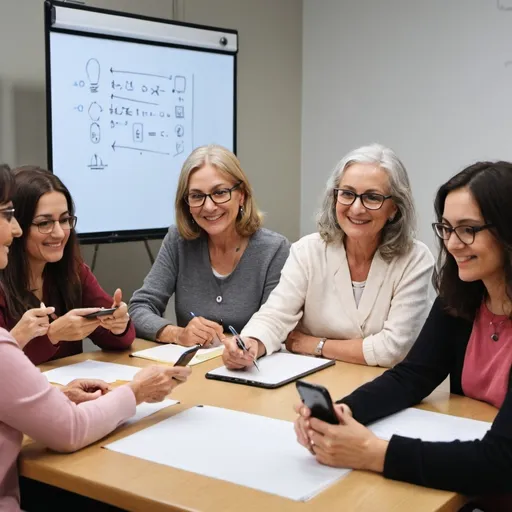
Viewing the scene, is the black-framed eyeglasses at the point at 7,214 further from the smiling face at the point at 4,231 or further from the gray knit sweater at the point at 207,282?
the gray knit sweater at the point at 207,282

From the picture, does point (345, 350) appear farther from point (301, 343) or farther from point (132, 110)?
point (132, 110)

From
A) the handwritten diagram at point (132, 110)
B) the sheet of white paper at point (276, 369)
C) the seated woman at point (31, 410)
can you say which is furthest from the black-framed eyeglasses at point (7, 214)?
the handwritten diagram at point (132, 110)

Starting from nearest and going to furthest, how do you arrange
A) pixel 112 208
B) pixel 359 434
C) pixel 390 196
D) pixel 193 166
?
1. pixel 359 434
2. pixel 390 196
3. pixel 193 166
4. pixel 112 208

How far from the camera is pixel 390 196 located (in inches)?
89.2

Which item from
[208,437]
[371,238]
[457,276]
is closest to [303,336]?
[371,238]

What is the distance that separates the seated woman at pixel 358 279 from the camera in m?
2.23

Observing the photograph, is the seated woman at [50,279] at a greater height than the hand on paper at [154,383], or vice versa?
the seated woman at [50,279]

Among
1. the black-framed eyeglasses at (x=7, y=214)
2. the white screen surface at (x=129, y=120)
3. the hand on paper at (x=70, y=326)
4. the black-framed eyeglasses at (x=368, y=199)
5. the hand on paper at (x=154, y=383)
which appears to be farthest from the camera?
the white screen surface at (x=129, y=120)

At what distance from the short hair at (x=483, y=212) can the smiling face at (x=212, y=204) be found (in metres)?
1.02

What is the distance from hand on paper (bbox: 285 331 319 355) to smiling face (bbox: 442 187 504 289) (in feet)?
2.32

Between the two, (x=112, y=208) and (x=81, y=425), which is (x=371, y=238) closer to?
(x=81, y=425)

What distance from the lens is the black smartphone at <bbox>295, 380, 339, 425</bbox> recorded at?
141cm

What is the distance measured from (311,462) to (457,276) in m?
0.63

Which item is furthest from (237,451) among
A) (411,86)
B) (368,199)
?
(411,86)
